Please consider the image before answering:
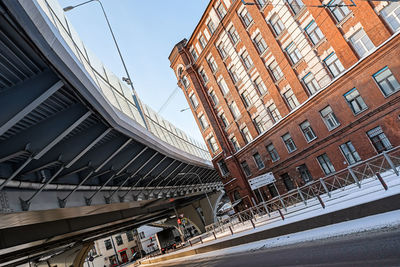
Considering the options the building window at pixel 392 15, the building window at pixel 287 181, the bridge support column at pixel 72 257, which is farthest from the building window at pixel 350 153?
the bridge support column at pixel 72 257

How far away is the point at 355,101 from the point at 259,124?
10.7m

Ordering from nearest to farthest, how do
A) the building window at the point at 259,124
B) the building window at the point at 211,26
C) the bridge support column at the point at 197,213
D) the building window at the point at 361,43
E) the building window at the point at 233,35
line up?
1. the building window at the point at 361,43
2. the building window at the point at 259,124
3. the building window at the point at 233,35
4. the building window at the point at 211,26
5. the bridge support column at the point at 197,213

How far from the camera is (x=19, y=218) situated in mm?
10305

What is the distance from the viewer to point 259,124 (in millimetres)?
29188

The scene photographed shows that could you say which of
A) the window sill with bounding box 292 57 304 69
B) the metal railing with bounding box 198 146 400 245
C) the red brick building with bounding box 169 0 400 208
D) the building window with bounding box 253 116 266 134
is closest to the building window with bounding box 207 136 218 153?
the red brick building with bounding box 169 0 400 208

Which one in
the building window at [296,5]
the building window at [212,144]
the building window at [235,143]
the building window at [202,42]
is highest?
the building window at [202,42]

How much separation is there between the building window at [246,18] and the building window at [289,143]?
1271 centimetres

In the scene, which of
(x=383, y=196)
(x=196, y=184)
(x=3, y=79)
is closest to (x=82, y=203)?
(x=3, y=79)

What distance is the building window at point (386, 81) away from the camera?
17688 mm

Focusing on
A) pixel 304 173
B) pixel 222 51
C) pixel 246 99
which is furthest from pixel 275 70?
pixel 304 173

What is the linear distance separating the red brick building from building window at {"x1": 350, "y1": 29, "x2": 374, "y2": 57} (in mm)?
73

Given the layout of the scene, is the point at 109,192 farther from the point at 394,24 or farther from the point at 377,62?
the point at 394,24

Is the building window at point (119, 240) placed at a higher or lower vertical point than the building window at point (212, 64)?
lower

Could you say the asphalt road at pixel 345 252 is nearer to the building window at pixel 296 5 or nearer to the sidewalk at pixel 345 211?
the sidewalk at pixel 345 211
